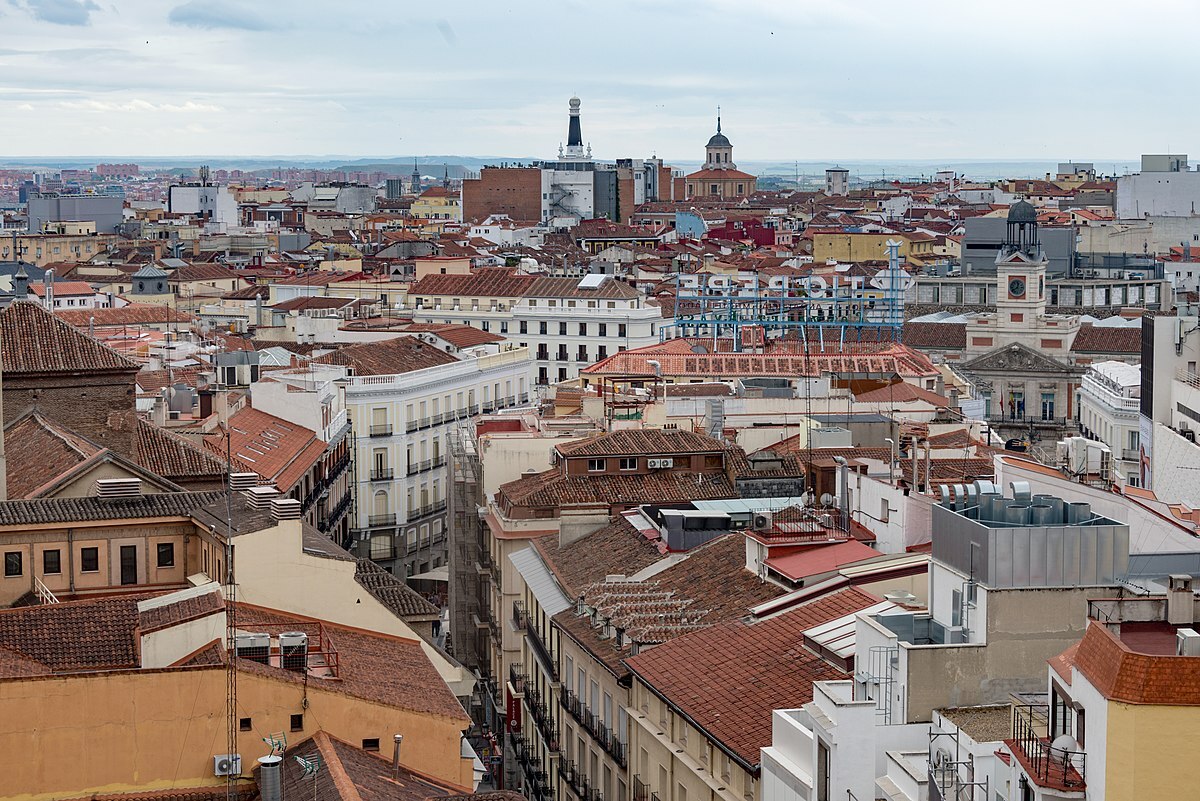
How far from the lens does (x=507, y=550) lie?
42.2m

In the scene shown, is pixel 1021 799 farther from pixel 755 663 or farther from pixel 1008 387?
pixel 1008 387

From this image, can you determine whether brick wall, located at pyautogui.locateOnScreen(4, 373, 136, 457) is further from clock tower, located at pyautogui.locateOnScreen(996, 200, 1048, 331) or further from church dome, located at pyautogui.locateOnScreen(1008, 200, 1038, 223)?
church dome, located at pyautogui.locateOnScreen(1008, 200, 1038, 223)

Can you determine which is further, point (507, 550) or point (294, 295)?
point (294, 295)

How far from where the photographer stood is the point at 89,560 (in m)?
30.7

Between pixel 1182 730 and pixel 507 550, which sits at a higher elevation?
pixel 1182 730

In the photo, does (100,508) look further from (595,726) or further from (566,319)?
(566,319)

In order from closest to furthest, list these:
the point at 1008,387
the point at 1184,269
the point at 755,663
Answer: the point at 755,663 < the point at 1008,387 < the point at 1184,269

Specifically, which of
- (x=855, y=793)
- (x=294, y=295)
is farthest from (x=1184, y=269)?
(x=855, y=793)

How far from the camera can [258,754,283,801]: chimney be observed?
870 inches

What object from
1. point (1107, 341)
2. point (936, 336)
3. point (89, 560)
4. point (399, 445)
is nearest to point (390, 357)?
point (399, 445)

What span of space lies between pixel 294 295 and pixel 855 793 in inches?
3623

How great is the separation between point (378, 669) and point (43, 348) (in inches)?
607

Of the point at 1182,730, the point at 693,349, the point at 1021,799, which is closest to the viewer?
the point at 1182,730

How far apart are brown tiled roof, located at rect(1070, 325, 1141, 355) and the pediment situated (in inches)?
111
